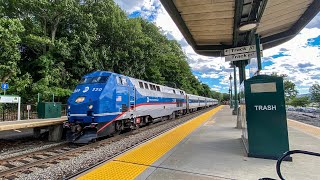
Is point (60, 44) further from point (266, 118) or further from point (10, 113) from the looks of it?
point (266, 118)

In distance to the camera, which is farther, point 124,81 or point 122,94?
point 124,81

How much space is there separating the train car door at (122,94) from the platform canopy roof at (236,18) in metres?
4.09

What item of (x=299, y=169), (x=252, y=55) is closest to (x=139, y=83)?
(x=252, y=55)

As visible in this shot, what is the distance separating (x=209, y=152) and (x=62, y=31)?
908 inches

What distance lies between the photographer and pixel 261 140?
6.25m

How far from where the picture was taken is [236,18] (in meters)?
6.99

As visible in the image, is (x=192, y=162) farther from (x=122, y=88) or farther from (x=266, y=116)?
(x=122, y=88)

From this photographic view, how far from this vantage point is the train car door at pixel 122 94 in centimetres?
1131

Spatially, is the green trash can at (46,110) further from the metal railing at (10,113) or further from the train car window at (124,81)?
the train car window at (124,81)

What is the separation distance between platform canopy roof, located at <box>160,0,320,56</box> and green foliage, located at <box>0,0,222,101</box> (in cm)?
1487

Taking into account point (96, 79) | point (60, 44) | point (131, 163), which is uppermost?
point (60, 44)

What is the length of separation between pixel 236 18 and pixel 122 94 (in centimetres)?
679

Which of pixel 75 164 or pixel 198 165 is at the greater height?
pixel 198 165

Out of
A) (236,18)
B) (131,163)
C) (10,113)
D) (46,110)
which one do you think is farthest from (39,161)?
(10,113)
